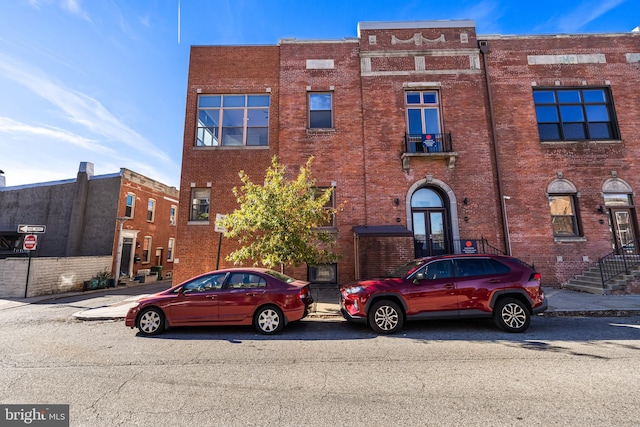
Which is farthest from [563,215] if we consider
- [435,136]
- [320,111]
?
[320,111]

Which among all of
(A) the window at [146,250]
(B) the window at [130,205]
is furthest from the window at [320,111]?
(A) the window at [146,250]

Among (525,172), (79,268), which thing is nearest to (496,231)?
(525,172)

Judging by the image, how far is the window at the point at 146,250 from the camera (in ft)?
69.3

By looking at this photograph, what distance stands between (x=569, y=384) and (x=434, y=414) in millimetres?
2197

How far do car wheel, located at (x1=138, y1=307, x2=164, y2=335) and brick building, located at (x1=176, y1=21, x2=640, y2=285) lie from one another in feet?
19.4

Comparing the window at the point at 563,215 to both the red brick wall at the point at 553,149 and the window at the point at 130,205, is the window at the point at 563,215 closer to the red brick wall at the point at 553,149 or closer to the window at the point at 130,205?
the red brick wall at the point at 553,149

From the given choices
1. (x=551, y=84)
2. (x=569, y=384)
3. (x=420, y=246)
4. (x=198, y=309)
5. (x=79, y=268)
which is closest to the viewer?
(x=569, y=384)

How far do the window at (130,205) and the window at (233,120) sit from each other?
32.4 feet

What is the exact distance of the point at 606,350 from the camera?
16.7 ft

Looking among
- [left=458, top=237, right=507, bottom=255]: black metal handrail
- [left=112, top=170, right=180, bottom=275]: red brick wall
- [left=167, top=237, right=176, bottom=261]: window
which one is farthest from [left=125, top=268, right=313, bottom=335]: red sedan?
[left=167, top=237, right=176, bottom=261]: window

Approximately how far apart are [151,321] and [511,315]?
828 cm

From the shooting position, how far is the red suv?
21.0 ft

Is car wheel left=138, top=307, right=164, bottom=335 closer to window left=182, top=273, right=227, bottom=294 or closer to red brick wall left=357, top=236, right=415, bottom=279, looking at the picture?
window left=182, top=273, right=227, bottom=294

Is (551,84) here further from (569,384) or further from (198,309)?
(198,309)
